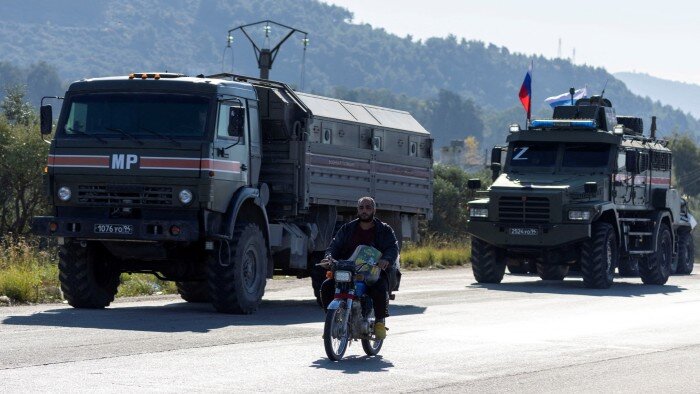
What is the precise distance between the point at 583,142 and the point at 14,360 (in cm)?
1777

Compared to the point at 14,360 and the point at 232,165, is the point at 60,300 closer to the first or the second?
the point at 232,165

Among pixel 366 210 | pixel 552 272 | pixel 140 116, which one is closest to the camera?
pixel 366 210

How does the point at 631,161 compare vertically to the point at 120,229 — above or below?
above

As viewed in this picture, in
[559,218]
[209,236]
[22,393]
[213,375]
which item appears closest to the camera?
[22,393]

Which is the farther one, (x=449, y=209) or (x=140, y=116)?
(x=449, y=209)

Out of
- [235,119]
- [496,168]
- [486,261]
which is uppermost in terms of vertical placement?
[496,168]

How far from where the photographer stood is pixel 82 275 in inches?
736

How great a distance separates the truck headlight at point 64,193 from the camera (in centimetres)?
1834

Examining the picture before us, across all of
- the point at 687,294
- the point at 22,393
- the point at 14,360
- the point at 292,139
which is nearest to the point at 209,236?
the point at 292,139

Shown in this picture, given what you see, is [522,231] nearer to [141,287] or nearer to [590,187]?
[590,187]

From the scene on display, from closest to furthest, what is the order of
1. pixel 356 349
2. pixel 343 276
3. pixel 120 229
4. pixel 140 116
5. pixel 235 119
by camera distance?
pixel 343 276 < pixel 356 349 < pixel 120 229 < pixel 140 116 < pixel 235 119

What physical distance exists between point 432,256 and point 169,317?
→ 19.2 metres

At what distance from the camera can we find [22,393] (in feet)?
35.1

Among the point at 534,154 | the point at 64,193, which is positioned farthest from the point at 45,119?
the point at 534,154
